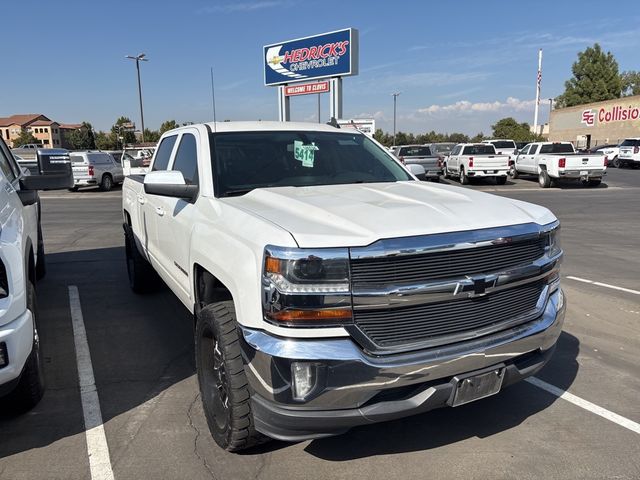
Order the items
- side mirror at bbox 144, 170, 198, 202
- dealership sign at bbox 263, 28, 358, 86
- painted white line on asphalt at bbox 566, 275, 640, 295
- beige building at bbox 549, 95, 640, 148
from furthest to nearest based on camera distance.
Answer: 1. beige building at bbox 549, 95, 640, 148
2. dealership sign at bbox 263, 28, 358, 86
3. painted white line on asphalt at bbox 566, 275, 640, 295
4. side mirror at bbox 144, 170, 198, 202

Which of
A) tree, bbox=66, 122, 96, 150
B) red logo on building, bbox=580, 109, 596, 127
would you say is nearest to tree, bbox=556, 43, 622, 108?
red logo on building, bbox=580, 109, 596, 127

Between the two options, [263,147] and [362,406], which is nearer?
[362,406]

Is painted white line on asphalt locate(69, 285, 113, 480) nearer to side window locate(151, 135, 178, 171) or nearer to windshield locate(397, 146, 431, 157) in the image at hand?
side window locate(151, 135, 178, 171)

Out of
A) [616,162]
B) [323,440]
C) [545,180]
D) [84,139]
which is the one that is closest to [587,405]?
[323,440]

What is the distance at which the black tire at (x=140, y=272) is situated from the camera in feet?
19.7

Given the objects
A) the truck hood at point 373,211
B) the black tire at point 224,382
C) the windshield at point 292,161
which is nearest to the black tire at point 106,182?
the windshield at point 292,161

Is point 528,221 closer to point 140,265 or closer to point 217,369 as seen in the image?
point 217,369

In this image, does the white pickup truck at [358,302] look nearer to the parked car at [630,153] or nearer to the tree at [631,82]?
the parked car at [630,153]

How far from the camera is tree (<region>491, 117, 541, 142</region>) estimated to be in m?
66.0

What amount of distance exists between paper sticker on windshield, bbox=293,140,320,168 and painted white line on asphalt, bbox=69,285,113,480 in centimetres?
230

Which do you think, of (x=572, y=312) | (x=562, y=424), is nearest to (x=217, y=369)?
(x=562, y=424)

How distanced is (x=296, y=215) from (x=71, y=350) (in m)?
2.95

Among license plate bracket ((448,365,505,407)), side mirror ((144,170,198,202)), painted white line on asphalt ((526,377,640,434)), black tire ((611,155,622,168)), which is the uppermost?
side mirror ((144,170,198,202))

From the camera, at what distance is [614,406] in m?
3.54
